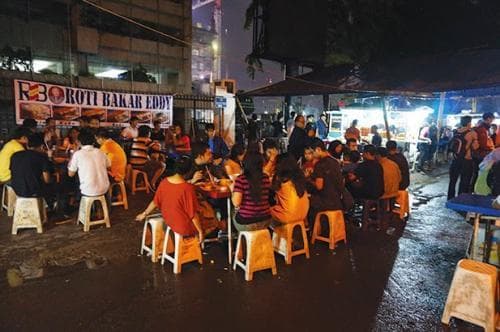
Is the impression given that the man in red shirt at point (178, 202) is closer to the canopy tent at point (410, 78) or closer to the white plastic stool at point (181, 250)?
the white plastic stool at point (181, 250)

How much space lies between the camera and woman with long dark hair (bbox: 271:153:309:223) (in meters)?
4.39

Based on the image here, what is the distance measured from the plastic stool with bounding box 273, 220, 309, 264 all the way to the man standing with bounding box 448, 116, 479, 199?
5.10 m

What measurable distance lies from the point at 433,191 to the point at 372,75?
514 centimetres

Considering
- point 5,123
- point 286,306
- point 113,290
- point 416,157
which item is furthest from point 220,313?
point 416,157

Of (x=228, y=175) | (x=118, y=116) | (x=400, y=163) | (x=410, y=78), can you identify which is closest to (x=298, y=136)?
(x=400, y=163)

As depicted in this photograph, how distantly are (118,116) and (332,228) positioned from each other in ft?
28.0

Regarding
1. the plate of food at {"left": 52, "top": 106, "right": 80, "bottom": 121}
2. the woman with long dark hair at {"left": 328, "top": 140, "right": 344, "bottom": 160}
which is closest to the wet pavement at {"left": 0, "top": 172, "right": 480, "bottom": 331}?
the woman with long dark hair at {"left": 328, "top": 140, "right": 344, "bottom": 160}

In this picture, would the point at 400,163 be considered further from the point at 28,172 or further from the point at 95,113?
the point at 95,113

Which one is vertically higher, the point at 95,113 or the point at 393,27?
the point at 393,27

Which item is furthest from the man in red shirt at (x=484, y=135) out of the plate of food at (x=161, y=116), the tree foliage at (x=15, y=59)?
the tree foliage at (x=15, y=59)

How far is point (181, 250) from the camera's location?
4.32 meters

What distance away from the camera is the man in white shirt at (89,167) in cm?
548

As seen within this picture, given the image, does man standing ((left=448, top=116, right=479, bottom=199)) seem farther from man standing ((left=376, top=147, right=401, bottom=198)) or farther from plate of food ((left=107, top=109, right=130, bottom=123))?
plate of food ((left=107, top=109, right=130, bottom=123))

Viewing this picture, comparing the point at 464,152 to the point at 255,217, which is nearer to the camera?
the point at 255,217
